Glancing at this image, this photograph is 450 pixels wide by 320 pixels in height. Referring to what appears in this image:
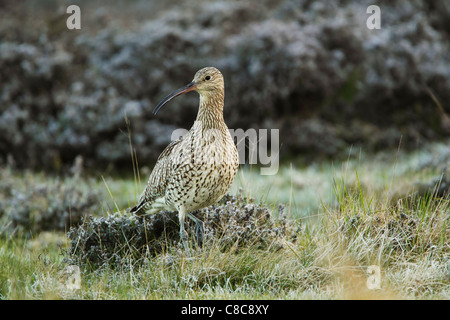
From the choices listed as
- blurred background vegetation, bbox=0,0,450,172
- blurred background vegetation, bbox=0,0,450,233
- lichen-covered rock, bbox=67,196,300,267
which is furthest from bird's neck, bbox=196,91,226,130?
blurred background vegetation, bbox=0,0,450,172

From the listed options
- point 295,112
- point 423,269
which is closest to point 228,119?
point 295,112

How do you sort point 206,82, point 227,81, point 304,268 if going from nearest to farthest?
point 304,268
point 206,82
point 227,81

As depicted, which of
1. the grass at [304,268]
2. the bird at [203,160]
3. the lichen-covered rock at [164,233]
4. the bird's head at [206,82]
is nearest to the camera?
the grass at [304,268]

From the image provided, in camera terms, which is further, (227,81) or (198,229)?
(227,81)

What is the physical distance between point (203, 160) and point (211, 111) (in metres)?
0.45

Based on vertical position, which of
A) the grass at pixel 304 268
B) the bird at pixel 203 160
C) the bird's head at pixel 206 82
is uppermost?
the bird's head at pixel 206 82

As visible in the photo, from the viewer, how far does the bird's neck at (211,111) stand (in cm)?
446

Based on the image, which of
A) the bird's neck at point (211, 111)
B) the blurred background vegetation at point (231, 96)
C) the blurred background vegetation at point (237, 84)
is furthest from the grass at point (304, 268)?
the blurred background vegetation at point (237, 84)

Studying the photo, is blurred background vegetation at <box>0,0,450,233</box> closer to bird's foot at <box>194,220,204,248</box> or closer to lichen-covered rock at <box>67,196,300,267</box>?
lichen-covered rock at <box>67,196,300,267</box>

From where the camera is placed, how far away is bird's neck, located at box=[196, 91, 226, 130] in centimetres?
446

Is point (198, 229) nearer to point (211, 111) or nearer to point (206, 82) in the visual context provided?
point (211, 111)

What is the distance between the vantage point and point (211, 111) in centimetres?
450

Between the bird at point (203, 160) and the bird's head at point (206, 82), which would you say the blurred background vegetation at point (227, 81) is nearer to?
the bird at point (203, 160)

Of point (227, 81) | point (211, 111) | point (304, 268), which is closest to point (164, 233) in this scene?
point (211, 111)
